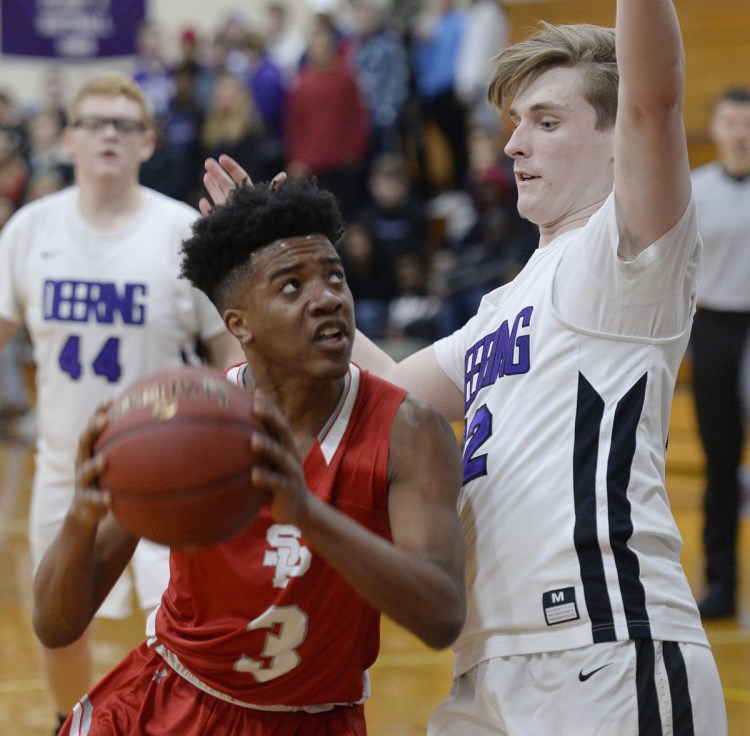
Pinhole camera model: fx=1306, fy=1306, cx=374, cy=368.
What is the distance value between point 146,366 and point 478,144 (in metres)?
6.87

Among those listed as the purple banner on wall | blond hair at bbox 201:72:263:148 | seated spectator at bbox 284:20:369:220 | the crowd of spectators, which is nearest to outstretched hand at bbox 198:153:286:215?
the crowd of spectators

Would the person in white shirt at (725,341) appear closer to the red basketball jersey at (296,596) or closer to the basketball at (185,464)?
the red basketball jersey at (296,596)

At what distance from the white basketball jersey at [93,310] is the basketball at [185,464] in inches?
99.0

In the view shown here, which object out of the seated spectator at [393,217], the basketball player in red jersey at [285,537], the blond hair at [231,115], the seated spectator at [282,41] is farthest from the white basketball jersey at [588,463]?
the seated spectator at [282,41]

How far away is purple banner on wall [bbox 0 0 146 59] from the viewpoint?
12.3 meters

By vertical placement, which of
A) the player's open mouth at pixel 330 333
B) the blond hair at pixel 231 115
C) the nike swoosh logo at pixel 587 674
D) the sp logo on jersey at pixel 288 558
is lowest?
the nike swoosh logo at pixel 587 674

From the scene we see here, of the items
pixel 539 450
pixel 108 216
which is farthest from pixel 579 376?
pixel 108 216

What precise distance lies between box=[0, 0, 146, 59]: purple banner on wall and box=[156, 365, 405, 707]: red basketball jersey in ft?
34.1

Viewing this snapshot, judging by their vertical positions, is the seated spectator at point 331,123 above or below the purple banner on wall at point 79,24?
below

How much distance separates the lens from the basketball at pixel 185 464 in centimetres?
219

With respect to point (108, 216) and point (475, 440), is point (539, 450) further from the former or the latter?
point (108, 216)

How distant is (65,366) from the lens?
193 inches

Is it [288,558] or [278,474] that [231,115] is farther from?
[278,474]

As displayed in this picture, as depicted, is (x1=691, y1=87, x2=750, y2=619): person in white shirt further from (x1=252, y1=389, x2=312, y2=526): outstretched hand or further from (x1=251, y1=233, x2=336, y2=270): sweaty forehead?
(x1=252, y1=389, x2=312, y2=526): outstretched hand
